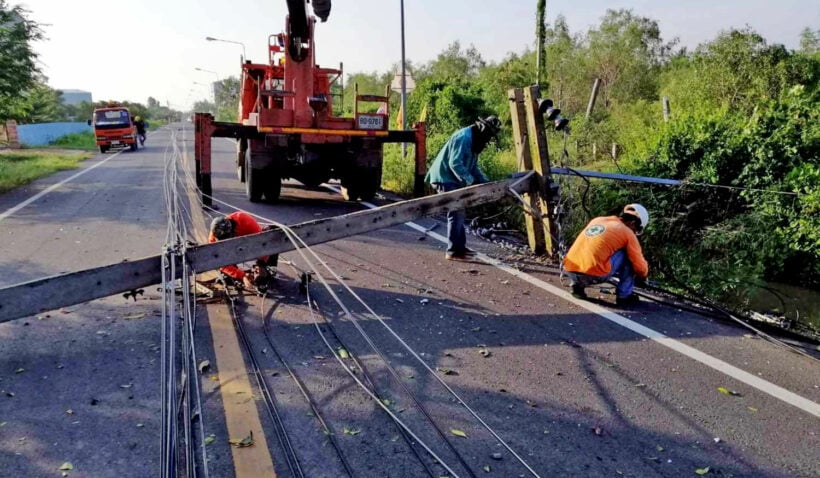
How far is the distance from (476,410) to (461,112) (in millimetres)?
19743

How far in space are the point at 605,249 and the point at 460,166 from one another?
2147mm

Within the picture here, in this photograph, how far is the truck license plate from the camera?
1051 centimetres

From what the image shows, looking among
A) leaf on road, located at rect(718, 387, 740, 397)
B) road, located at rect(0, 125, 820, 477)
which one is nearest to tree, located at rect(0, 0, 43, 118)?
road, located at rect(0, 125, 820, 477)

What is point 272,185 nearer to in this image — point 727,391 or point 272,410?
point 272,410

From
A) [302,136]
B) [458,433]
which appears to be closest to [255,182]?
[302,136]

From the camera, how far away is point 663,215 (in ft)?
30.3

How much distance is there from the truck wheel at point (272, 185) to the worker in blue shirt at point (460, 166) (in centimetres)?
444

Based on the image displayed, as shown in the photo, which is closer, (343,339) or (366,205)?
(343,339)

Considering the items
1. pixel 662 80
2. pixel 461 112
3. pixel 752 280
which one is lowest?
pixel 752 280

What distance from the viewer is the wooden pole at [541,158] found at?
6.72 metres

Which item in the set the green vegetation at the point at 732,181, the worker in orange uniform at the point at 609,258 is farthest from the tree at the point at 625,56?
the worker in orange uniform at the point at 609,258

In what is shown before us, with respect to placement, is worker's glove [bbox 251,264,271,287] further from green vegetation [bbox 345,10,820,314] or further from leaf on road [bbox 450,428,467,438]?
green vegetation [bbox 345,10,820,314]

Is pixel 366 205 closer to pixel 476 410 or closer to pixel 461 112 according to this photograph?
pixel 476 410

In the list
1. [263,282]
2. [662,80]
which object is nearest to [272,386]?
[263,282]
